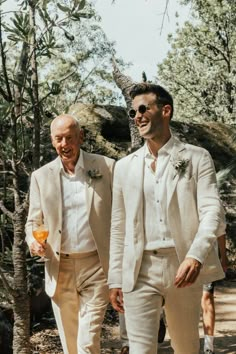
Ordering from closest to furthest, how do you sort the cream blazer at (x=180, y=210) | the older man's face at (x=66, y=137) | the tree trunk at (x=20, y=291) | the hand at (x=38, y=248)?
the cream blazer at (x=180, y=210) → the hand at (x=38, y=248) → the older man's face at (x=66, y=137) → the tree trunk at (x=20, y=291)

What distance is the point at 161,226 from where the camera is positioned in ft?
10.7

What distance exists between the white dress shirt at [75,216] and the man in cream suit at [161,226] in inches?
28.1

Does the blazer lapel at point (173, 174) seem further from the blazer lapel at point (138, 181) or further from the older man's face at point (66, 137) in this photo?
the older man's face at point (66, 137)

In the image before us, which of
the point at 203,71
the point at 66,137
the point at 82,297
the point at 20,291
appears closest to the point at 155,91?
the point at 66,137

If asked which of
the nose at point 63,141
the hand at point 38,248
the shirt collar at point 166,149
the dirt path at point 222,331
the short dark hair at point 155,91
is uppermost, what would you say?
the short dark hair at point 155,91

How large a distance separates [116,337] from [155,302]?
4582mm

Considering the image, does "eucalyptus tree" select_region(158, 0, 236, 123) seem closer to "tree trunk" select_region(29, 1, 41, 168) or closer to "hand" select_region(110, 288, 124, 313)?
"tree trunk" select_region(29, 1, 41, 168)

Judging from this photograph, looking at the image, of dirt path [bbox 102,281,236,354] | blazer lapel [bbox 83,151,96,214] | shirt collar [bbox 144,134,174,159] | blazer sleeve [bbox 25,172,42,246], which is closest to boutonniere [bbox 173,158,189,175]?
shirt collar [bbox 144,134,174,159]

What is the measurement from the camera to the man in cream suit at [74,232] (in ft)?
13.5

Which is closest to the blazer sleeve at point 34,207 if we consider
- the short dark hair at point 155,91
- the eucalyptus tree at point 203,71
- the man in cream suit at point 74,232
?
the man in cream suit at point 74,232

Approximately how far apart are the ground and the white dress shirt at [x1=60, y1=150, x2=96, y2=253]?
9.45ft

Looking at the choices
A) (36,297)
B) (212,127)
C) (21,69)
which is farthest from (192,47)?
(21,69)

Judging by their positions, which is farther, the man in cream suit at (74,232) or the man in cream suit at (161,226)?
the man in cream suit at (74,232)

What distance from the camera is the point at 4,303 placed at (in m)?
7.29
